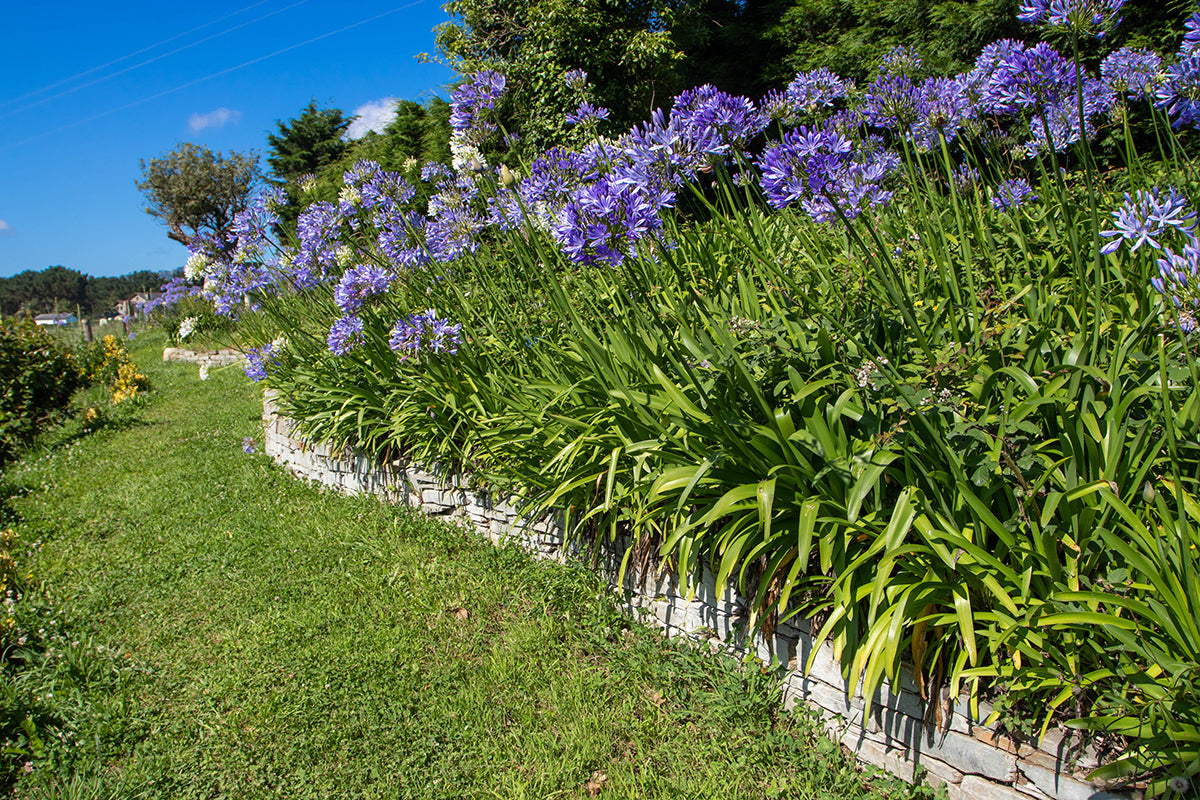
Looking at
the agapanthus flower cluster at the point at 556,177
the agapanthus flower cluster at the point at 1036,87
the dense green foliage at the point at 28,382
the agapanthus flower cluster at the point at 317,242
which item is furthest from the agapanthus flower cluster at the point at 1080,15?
the dense green foliage at the point at 28,382

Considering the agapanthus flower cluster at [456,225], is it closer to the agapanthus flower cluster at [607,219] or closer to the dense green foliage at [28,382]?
the agapanthus flower cluster at [607,219]

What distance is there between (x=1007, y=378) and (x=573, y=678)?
2079 millimetres

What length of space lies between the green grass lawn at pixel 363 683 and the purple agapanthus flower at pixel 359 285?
147 centimetres

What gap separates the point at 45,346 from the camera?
8.50 metres

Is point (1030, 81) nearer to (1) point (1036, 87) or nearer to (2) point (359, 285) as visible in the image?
(1) point (1036, 87)

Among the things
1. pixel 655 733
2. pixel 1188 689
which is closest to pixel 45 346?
pixel 655 733

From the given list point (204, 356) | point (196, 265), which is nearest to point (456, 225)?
point (196, 265)

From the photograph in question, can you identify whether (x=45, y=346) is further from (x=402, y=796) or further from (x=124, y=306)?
(x=124, y=306)

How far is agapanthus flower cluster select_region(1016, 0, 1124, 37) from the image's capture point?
7.34ft

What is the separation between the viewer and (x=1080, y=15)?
225 cm

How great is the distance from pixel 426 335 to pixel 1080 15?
3286 millimetres

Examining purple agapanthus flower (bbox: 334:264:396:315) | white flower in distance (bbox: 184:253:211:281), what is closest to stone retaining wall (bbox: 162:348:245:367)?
white flower in distance (bbox: 184:253:211:281)

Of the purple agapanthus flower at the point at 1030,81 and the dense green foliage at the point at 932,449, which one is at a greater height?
the purple agapanthus flower at the point at 1030,81

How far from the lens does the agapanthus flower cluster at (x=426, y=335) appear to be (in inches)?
159
